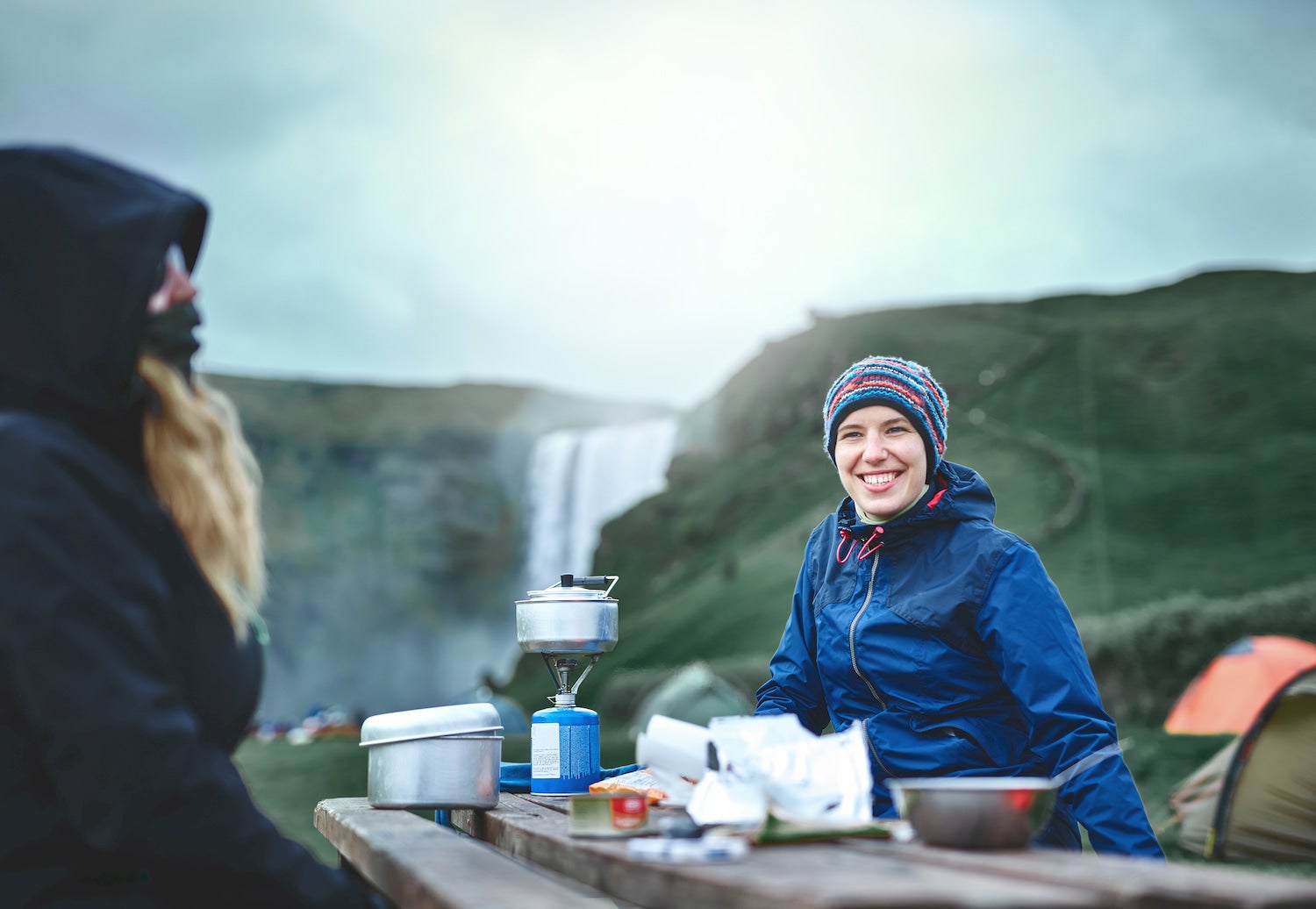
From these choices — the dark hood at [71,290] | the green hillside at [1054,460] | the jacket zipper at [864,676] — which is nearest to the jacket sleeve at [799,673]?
the jacket zipper at [864,676]

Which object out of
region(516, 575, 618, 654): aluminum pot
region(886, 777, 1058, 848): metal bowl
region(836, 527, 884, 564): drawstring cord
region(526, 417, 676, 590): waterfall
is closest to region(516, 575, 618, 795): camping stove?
region(516, 575, 618, 654): aluminum pot

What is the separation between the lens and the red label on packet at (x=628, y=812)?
193 cm

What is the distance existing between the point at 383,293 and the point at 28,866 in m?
41.4

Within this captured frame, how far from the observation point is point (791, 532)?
105 ft

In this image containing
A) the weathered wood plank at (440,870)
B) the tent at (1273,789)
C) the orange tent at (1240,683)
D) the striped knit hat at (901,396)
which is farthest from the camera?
the orange tent at (1240,683)

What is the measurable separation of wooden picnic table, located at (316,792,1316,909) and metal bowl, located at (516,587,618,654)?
812mm

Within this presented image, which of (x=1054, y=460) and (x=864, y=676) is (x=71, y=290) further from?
(x=1054, y=460)

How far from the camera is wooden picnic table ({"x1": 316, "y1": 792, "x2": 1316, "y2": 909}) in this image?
125 centimetres

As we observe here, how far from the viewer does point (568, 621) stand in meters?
2.95

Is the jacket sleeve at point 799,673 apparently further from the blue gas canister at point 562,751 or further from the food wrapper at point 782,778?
the food wrapper at point 782,778

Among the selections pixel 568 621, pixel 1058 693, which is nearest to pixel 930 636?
pixel 1058 693

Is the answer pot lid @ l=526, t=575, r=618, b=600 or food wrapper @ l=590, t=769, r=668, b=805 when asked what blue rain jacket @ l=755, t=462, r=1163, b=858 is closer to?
food wrapper @ l=590, t=769, r=668, b=805

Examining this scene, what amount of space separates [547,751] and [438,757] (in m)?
0.46

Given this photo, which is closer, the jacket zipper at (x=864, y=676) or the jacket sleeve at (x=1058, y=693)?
the jacket sleeve at (x=1058, y=693)
